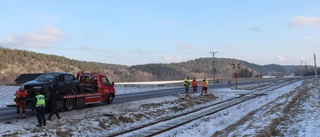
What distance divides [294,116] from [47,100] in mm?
13201

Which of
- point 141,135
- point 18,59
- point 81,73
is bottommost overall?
point 141,135

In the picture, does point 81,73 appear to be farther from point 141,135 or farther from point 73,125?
point 141,135

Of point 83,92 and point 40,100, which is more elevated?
point 83,92

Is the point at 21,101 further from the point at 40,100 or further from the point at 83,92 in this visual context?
the point at 83,92

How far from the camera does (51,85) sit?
1908 cm

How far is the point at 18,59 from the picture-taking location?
156 metres

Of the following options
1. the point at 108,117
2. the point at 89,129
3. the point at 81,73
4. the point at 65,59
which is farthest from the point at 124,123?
the point at 65,59

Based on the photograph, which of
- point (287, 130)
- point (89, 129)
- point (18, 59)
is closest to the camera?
point (287, 130)

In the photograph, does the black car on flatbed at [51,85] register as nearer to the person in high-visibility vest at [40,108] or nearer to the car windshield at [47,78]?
the car windshield at [47,78]

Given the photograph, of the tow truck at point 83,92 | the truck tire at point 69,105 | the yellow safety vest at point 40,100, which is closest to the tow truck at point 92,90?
the tow truck at point 83,92

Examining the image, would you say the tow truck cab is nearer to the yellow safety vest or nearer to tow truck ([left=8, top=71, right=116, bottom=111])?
tow truck ([left=8, top=71, right=116, bottom=111])

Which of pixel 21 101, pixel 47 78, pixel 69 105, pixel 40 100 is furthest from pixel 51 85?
pixel 40 100

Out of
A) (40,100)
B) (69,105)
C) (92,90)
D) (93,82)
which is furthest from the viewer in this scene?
(93,82)

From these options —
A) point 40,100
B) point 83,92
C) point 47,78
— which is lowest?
point 40,100
